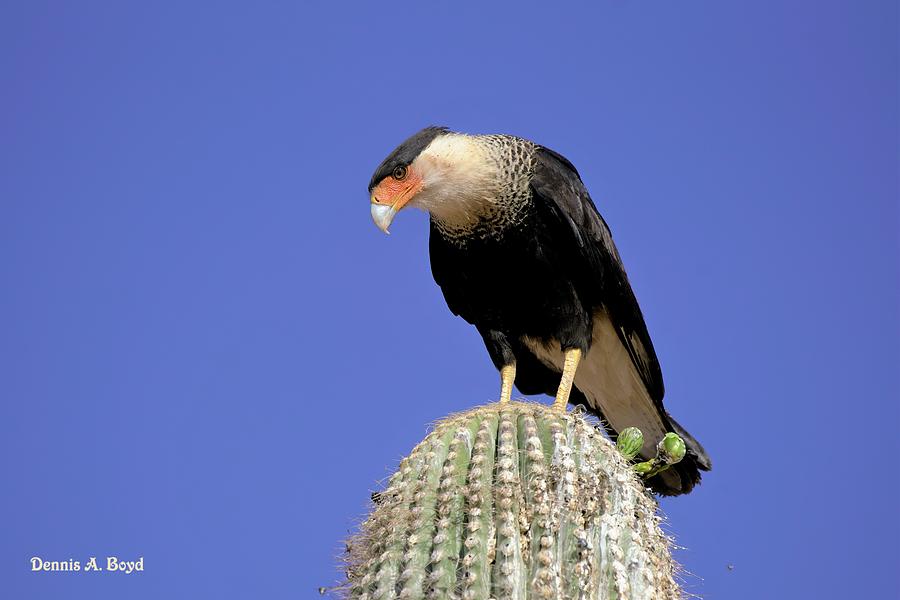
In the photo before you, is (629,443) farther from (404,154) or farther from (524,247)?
(404,154)

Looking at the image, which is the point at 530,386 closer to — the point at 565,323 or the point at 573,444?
the point at 565,323

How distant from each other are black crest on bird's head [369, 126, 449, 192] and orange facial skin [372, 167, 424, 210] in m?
0.03

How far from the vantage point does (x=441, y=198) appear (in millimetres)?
4609

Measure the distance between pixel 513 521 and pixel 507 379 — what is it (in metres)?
2.14

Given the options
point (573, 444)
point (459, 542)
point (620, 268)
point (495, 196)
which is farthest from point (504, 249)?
point (459, 542)

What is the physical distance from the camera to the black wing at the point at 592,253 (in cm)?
457

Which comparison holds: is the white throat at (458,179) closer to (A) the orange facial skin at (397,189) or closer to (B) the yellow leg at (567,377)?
(A) the orange facial skin at (397,189)

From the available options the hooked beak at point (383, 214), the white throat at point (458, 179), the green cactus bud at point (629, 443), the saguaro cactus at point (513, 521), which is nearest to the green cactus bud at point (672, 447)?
the green cactus bud at point (629, 443)

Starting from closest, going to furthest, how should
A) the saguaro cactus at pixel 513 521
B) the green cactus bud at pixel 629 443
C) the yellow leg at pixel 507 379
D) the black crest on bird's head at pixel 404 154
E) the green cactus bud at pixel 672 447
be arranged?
the saguaro cactus at pixel 513 521 < the green cactus bud at pixel 629 443 < the green cactus bud at pixel 672 447 < the black crest on bird's head at pixel 404 154 < the yellow leg at pixel 507 379

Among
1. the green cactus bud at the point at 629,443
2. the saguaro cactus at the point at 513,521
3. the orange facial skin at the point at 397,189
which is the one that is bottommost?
the saguaro cactus at the point at 513,521

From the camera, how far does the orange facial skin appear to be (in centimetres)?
448

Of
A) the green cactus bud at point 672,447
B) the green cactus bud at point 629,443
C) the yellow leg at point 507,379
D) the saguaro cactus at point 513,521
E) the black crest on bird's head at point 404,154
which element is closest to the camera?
the saguaro cactus at point 513,521

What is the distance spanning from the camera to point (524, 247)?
4.56 meters

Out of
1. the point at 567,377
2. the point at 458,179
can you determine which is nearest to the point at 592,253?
the point at 567,377
